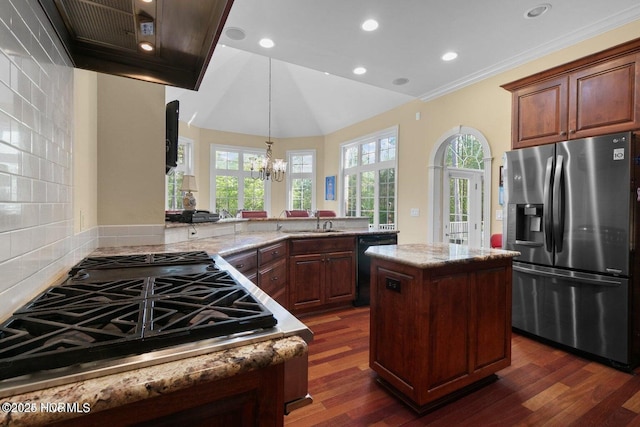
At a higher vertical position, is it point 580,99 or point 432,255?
point 580,99

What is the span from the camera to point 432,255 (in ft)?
6.35

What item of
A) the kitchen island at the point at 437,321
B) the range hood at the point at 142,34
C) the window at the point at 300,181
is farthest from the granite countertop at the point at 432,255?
the window at the point at 300,181

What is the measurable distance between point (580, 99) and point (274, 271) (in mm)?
3032

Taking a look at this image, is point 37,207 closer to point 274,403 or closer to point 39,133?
point 39,133

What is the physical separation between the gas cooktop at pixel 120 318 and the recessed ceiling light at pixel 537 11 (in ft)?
11.4

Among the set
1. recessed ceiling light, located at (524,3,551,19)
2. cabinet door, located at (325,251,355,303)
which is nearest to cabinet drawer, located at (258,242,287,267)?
cabinet door, located at (325,251,355,303)

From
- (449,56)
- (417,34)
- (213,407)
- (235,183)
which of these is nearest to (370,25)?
(417,34)

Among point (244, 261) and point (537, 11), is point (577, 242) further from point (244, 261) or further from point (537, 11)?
point (244, 261)

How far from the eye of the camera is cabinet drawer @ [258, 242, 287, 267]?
2631 mm

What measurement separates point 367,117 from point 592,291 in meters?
5.28

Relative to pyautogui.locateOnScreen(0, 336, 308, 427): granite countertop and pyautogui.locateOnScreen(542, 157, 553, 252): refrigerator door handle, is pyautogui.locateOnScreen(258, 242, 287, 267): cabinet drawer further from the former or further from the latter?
pyautogui.locateOnScreen(542, 157, 553, 252): refrigerator door handle

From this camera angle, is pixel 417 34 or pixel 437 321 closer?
pixel 437 321

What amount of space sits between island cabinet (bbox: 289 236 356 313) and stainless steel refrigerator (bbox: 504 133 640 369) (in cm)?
164

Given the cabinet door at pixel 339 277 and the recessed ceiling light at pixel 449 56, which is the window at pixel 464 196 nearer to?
the recessed ceiling light at pixel 449 56
